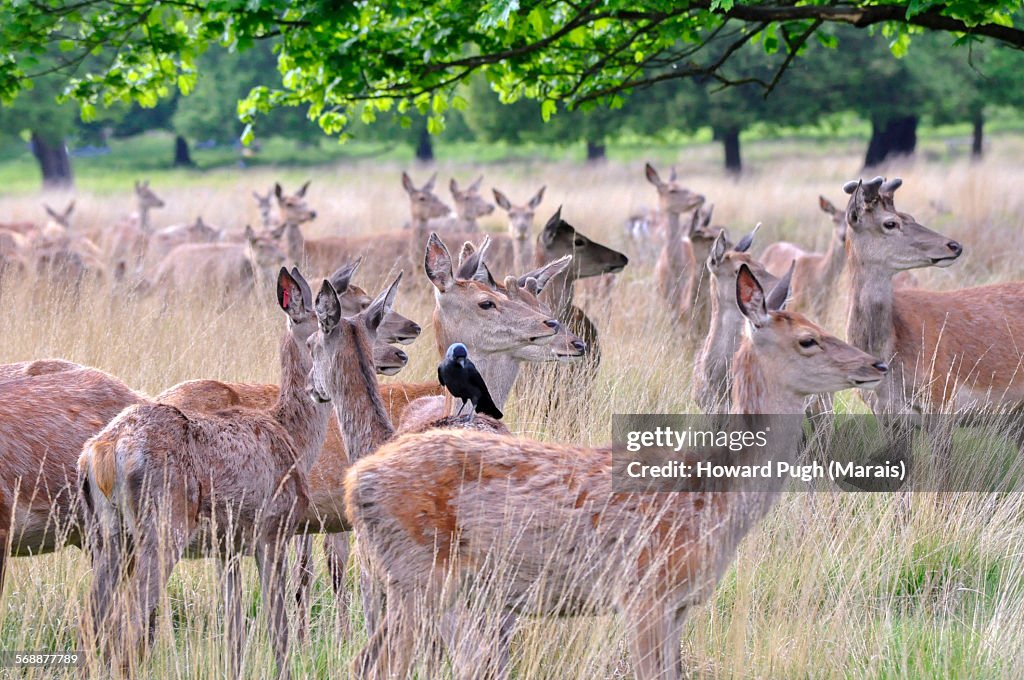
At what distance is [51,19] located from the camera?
824cm

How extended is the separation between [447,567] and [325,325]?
1315 millimetres

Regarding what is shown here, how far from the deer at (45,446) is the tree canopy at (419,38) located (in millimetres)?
2723

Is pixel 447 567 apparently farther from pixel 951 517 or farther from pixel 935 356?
pixel 935 356

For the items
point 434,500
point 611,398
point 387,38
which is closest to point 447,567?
point 434,500

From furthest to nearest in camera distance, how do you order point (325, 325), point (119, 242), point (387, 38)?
1. point (119, 242)
2. point (387, 38)
3. point (325, 325)

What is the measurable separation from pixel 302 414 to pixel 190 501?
0.80 meters

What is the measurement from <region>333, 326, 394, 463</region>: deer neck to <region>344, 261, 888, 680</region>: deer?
1.92 feet

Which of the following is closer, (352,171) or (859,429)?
(859,429)

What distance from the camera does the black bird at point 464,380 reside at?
4930 millimetres

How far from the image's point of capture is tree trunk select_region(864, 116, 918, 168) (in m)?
34.6

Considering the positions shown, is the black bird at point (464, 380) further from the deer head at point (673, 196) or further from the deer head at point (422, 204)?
the deer head at point (422, 204)

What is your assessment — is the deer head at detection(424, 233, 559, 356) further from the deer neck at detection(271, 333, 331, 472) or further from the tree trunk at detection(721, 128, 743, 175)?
the tree trunk at detection(721, 128, 743, 175)

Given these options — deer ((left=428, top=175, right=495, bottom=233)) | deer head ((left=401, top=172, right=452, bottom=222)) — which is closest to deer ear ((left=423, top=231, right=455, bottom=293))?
deer head ((left=401, top=172, right=452, bottom=222))

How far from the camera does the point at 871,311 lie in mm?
7727
